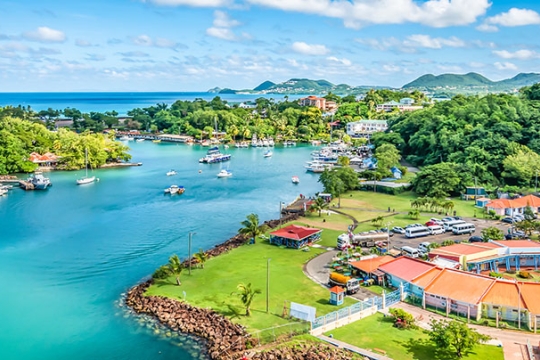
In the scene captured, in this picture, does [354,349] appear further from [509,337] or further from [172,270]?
[172,270]

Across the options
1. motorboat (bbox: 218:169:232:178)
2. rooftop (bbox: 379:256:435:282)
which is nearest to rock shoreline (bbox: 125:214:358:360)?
rooftop (bbox: 379:256:435:282)

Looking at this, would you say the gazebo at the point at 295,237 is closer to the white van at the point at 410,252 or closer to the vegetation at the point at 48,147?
the white van at the point at 410,252

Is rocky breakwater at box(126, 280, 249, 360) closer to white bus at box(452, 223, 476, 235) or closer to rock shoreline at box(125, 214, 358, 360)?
rock shoreline at box(125, 214, 358, 360)

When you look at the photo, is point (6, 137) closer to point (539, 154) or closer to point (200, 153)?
point (200, 153)

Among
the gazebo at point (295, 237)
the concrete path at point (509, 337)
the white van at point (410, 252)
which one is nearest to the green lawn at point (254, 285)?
the gazebo at point (295, 237)

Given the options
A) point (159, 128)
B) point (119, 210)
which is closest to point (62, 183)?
point (119, 210)

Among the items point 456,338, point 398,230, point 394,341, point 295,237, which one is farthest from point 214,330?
point 398,230
